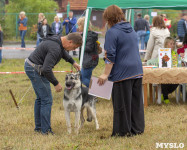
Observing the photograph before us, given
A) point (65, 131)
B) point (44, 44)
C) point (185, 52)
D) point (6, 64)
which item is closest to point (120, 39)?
point (44, 44)

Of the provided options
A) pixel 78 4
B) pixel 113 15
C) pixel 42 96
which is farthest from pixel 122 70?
pixel 78 4

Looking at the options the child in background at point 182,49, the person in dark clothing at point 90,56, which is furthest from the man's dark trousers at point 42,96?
the child in background at point 182,49

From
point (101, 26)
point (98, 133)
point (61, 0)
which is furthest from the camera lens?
point (61, 0)

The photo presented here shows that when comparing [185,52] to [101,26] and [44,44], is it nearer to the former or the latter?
[44,44]

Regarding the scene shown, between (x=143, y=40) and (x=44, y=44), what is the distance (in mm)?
13796

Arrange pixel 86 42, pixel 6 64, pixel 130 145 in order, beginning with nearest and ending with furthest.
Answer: pixel 130 145 < pixel 86 42 < pixel 6 64

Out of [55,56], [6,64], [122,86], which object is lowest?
[6,64]

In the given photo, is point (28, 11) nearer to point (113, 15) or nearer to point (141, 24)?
point (141, 24)

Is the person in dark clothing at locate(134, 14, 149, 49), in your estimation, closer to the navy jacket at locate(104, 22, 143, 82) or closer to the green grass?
the green grass

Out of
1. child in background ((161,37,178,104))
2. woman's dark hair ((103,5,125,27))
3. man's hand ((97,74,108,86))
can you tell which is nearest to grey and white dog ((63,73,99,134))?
man's hand ((97,74,108,86))

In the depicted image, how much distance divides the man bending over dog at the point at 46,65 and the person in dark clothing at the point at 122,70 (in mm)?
524

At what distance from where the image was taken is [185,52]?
335 inches

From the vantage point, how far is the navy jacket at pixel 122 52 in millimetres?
5180

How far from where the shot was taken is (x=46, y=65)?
526cm
